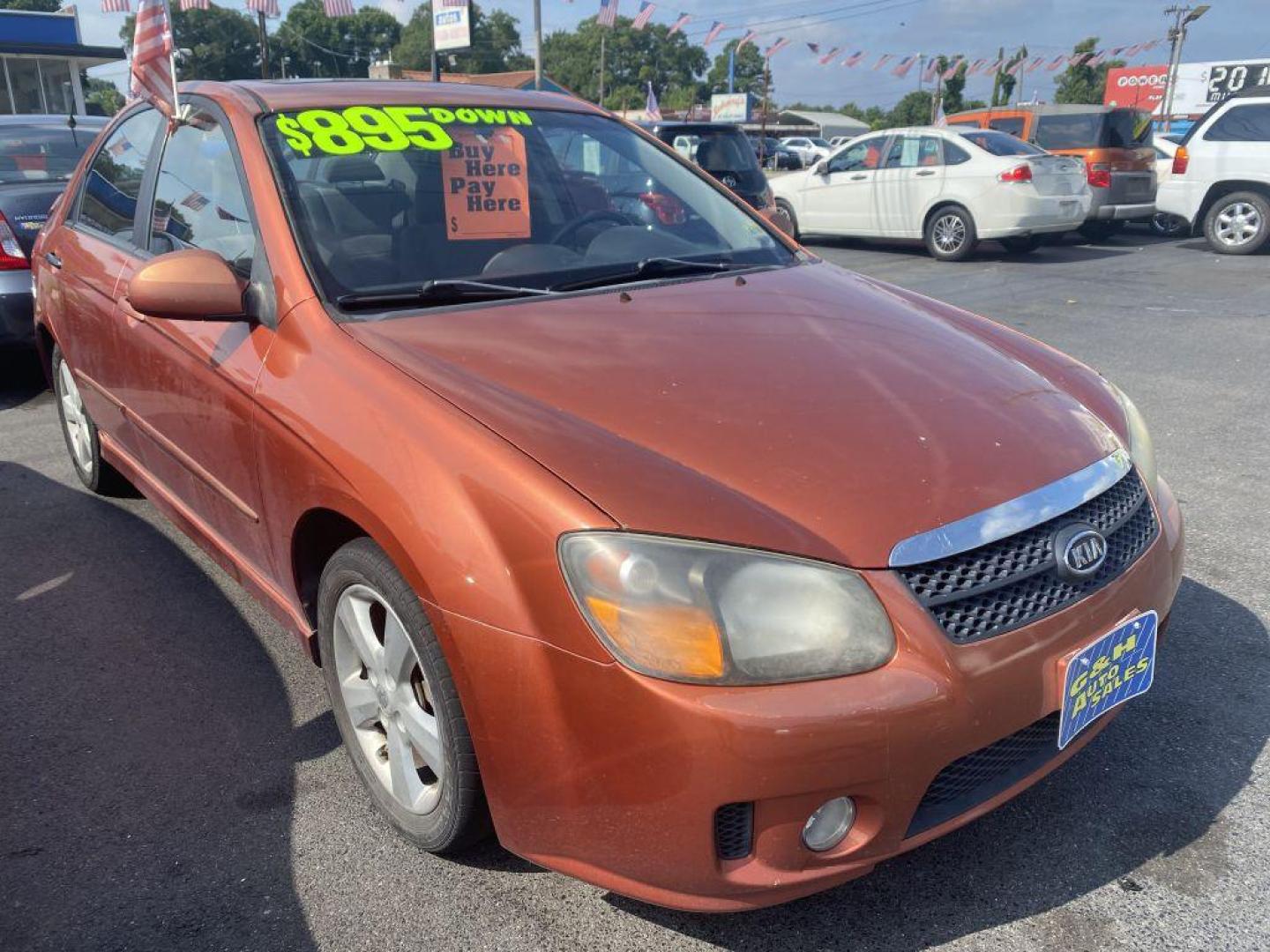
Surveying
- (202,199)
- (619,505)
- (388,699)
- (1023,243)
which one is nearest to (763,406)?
(619,505)

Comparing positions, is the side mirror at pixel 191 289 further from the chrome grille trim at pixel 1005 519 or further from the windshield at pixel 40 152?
the windshield at pixel 40 152

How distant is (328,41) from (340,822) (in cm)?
8015

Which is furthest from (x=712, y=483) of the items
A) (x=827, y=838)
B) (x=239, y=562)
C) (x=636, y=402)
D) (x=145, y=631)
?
(x=145, y=631)

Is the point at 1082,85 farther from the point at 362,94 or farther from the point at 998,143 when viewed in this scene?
the point at 362,94

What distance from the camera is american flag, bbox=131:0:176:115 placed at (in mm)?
3236

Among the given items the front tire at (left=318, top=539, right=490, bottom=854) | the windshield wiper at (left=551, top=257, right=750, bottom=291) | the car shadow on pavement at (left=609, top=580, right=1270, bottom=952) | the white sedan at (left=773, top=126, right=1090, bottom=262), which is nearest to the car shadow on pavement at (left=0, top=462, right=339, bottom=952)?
the front tire at (left=318, top=539, right=490, bottom=854)

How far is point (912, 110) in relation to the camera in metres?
86.2

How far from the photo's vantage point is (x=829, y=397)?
7.11 ft

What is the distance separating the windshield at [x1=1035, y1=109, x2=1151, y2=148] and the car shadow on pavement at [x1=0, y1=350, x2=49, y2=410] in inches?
464

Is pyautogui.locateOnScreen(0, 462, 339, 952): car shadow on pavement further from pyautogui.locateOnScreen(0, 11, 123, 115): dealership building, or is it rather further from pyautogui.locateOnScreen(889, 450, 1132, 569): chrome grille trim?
pyautogui.locateOnScreen(0, 11, 123, 115): dealership building

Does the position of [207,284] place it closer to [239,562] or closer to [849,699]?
[239,562]

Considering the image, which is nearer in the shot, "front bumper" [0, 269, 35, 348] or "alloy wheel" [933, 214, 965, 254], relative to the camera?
"front bumper" [0, 269, 35, 348]

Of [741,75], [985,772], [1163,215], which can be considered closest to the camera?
[985,772]

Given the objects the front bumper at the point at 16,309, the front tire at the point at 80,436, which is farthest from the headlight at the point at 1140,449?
the front bumper at the point at 16,309
